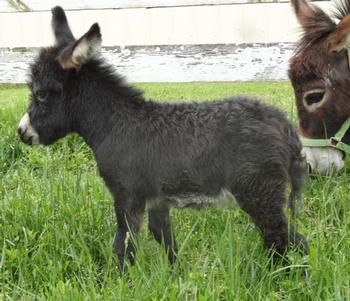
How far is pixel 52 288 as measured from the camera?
83.4 inches

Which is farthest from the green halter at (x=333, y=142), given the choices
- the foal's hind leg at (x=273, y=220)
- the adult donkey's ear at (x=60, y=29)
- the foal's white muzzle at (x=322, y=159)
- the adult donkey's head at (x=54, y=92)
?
the adult donkey's ear at (x=60, y=29)

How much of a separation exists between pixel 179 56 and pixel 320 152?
3022 mm

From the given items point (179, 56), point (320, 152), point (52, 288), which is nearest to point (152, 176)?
point (52, 288)

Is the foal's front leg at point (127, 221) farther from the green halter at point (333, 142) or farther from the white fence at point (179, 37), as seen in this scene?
the white fence at point (179, 37)

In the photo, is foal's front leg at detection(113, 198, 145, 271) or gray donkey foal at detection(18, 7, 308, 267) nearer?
gray donkey foal at detection(18, 7, 308, 267)

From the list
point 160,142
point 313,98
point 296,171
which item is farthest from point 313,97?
point 160,142

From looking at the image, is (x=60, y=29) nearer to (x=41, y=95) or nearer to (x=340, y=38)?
(x=41, y=95)

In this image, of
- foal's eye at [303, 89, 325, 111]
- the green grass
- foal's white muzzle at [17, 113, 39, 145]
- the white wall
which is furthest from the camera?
the white wall

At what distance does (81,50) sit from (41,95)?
14.2 inches

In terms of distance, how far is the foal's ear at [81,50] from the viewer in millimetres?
2561

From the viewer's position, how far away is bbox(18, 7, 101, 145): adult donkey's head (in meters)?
2.78

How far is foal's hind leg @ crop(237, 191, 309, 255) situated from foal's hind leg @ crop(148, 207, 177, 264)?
51 cm

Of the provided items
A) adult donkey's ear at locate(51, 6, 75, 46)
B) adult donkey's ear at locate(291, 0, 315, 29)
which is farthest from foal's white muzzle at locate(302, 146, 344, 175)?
adult donkey's ear at locate(51, 6, 75, 46)

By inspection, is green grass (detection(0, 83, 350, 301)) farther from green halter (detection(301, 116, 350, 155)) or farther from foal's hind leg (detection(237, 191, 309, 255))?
green halter (detection(301, 116, 350, 155))
